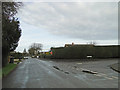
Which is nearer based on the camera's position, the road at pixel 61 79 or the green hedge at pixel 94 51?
the road at pixel 61 79

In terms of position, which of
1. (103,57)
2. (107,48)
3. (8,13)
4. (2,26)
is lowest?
(103,57)

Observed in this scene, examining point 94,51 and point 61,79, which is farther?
point 94,51

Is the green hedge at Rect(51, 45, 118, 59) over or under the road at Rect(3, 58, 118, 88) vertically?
over

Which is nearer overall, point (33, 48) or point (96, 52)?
point (96, 52)

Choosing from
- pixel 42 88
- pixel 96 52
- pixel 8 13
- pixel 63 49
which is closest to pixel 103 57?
pixel 96 52

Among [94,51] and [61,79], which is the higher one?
[94,51]

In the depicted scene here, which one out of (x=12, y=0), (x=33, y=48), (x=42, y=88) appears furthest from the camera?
(x=33, y=48)

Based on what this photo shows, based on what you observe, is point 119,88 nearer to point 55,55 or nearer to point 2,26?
point 2,26

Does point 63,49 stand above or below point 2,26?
below

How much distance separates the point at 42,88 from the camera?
7250 mm

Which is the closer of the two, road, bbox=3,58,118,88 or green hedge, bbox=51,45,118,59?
road, bbox=3,58,118,88

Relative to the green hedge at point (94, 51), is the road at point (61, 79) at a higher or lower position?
lower

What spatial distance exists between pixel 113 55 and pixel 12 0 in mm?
29591

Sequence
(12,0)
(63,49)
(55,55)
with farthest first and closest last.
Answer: (55,55), (63,49), (12,0)
